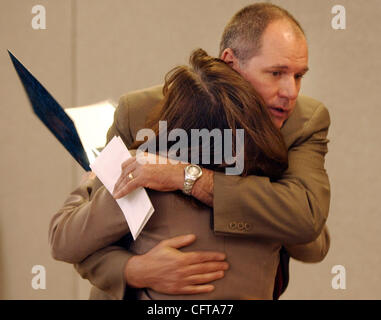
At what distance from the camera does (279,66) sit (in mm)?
1295

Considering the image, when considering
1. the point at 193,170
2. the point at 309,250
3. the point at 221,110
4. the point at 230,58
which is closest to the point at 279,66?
the point at 230,58

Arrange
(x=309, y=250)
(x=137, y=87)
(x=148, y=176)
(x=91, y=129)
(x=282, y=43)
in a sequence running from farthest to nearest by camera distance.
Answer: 1. (x=137, y=87)
2. (x=91, y=129)
3. (x=309, y=250)
4. (x=282, y=43)
5. (x=148, y=176)

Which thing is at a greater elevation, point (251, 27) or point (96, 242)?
point (251, 27)

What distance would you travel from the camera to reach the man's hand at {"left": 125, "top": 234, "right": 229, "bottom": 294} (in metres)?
1.09

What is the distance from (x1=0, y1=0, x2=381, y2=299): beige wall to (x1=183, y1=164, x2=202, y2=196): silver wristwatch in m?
1.70

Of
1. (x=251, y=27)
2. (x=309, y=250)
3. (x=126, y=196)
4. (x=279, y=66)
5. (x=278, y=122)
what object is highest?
(x=251, y=27)

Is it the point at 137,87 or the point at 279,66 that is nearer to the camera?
the point at 279,66

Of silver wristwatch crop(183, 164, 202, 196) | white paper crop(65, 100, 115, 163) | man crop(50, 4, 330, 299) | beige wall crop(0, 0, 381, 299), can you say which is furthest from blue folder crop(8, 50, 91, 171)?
beige wall crop(0, 0, 381, 299)

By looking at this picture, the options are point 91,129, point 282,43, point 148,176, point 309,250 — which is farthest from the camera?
point 91,129

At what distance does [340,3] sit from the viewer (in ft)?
8.38

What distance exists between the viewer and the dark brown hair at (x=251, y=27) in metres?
1.33

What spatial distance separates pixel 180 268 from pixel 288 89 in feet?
1.81

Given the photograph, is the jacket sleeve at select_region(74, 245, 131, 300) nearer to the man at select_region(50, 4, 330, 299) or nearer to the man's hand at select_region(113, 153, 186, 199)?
the man at select_region(50, 4, 330, 299)

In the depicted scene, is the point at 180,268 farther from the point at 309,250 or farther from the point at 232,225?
the point at 309,250
